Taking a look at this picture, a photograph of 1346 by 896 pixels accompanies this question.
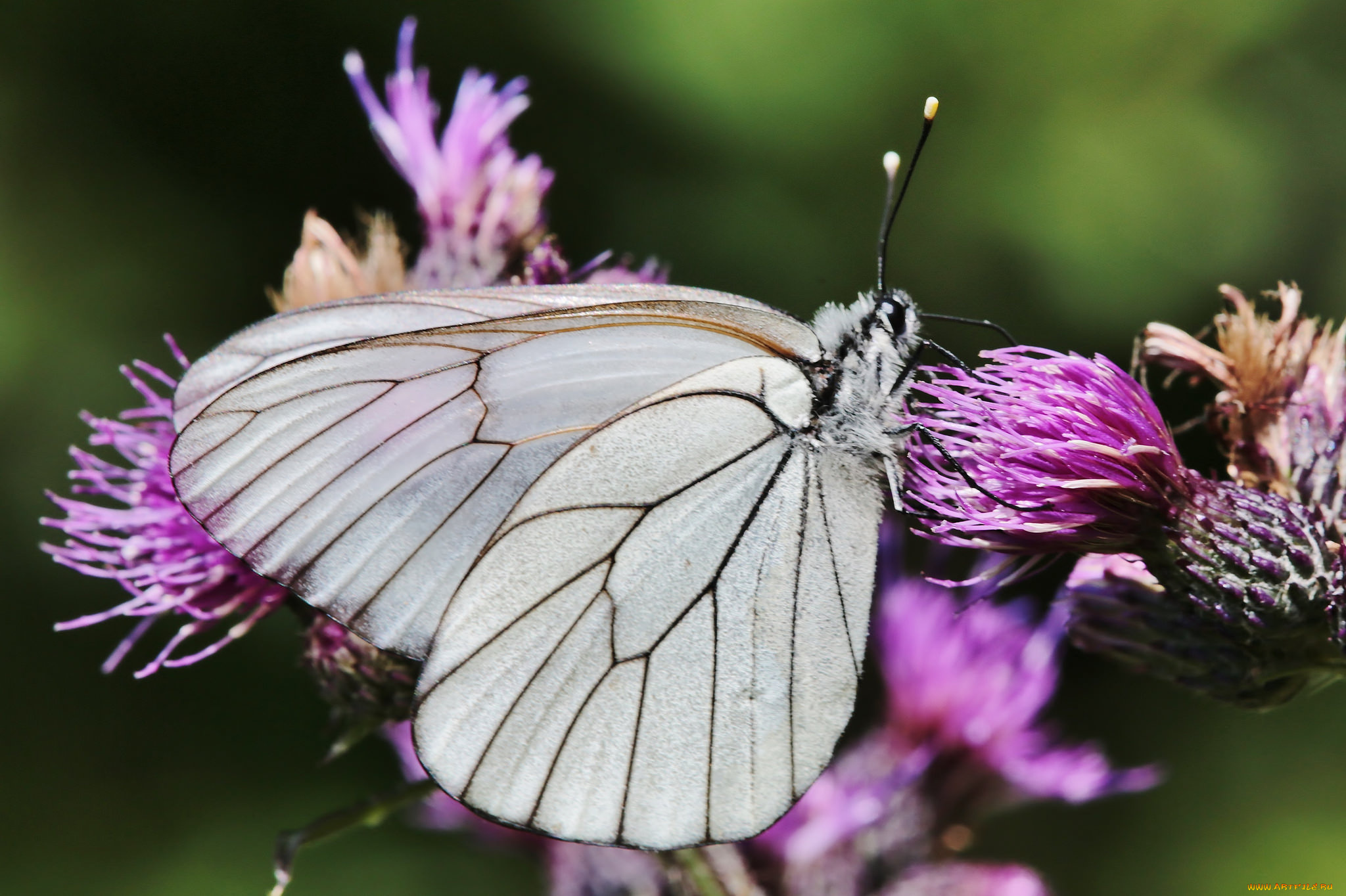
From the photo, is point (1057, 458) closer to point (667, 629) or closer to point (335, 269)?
point (667, 629)

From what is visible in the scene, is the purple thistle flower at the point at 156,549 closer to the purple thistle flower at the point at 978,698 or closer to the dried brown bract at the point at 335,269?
the dried brown bract at the point at 335,269

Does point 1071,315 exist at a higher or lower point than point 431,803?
higher

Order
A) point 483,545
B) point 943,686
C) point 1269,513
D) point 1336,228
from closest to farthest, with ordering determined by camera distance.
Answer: point 1269,513 < point 483,545 < point 943,686 < point 1336,228

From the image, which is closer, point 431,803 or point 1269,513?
point 1269,513

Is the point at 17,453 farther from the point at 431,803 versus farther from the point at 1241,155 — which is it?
the point at 1241,155

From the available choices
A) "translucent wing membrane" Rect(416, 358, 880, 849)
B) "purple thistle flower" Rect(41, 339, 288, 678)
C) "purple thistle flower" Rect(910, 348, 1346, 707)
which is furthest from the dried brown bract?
"purple thistle flower" Rect(910, 348, 1346, 707)

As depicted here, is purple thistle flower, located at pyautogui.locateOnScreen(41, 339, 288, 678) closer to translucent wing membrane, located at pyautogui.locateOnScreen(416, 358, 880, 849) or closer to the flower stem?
the flower stem

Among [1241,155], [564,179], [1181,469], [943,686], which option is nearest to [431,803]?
[943,686]
